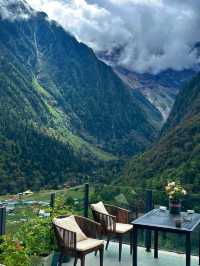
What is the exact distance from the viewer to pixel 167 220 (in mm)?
5719

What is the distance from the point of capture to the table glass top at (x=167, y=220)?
5340 mm

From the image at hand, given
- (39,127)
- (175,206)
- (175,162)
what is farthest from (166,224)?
(39,127)

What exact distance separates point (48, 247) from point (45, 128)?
129 metres

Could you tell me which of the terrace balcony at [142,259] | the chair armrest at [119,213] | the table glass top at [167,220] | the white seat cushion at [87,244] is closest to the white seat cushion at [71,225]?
the white seat cushion at [87,244]

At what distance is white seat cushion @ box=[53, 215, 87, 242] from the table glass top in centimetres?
73

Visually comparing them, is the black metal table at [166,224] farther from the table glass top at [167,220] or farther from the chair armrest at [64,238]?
the chair armrest at [64,238]

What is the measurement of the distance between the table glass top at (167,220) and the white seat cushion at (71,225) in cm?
73

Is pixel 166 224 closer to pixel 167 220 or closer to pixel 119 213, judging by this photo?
pixel 167 220

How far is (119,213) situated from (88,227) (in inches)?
44.6

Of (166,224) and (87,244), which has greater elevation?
(166,224)

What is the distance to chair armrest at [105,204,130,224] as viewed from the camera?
665 centimetres

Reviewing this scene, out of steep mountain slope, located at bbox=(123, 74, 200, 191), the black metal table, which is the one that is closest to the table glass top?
the black metal table

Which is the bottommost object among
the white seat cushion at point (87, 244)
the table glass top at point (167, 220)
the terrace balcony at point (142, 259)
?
the terrace balcony at point (142, 259)

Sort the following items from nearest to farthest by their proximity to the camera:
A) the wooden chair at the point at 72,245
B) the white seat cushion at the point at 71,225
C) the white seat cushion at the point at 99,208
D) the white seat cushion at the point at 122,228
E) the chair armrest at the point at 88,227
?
the wooden chair at the point at 72,245 → the white seat cushion at the point at 71,225 → the chair armrest at the point at 88,227 → the white seat cushion at the point at 122,228 → the white seat cushion at the point at 99,208
